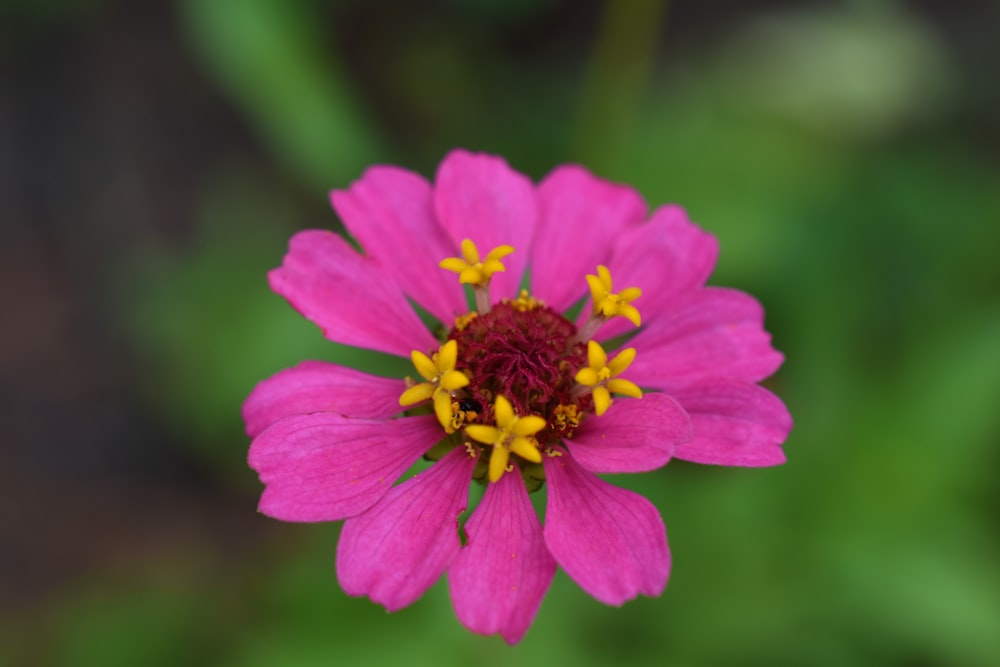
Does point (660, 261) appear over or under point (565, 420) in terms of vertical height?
over

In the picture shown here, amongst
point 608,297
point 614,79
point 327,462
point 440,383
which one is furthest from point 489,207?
point 614,79

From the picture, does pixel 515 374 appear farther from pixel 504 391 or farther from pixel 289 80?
pixel 289 80

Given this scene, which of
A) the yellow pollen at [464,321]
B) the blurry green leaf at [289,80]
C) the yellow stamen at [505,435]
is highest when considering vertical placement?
the blurry green leaf at [289,80]

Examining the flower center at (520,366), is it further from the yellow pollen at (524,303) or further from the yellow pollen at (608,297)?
the yellow pollen at (608,297)

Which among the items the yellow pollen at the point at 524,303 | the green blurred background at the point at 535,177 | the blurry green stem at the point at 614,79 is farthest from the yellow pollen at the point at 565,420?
the blurry green stem at the point at 614,79

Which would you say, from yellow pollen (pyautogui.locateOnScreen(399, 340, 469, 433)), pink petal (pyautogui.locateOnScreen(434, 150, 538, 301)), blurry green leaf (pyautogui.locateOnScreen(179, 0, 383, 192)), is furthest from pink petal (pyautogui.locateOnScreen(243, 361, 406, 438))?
blurry green leaf (pyautogui.locateOnScreen(179, 0, 383, 192))

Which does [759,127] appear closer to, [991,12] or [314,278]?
[991,12]
